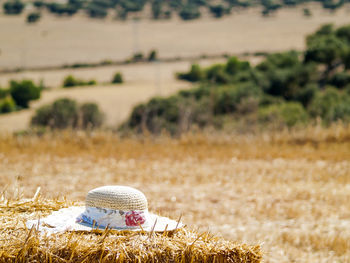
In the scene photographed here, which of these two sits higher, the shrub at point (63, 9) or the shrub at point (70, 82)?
the shrub at point (63, 9)

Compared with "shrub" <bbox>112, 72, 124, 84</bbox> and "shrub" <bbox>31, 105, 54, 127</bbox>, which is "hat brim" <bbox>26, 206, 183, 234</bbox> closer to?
"shrub" <bbox>31, 105, 54, 127</bbox>

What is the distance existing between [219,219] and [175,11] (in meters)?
83.1

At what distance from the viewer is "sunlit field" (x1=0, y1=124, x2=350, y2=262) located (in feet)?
15.1

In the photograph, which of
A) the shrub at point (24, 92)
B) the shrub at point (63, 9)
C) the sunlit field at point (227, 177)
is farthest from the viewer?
the shrub at point (63, 9)

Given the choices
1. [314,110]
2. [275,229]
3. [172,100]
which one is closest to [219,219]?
[275,229]

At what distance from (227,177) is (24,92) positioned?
116 feet

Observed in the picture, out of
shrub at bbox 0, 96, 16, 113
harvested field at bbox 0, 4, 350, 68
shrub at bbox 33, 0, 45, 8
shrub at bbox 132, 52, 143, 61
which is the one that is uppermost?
shrub at bbox 33, 0, 45, 8

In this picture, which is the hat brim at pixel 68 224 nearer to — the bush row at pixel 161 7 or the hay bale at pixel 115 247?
the hay bale at pixel 115 247

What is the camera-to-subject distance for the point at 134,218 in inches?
100

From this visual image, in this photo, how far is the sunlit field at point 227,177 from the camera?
4.61m

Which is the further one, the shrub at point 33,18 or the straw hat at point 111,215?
the shrub at point 33,18

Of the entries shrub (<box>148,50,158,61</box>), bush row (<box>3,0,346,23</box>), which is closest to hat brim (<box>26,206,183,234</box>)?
shrub (<box>148,50,158,61</box>)

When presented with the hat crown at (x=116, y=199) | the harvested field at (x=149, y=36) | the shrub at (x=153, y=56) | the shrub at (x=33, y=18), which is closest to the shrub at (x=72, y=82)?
the harvested field at (x=149, y=36)

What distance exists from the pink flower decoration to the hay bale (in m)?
0.06
